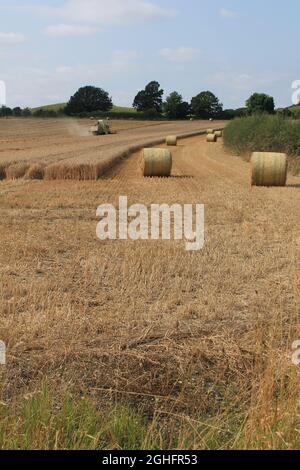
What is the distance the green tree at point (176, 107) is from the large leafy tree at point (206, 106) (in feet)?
4.98

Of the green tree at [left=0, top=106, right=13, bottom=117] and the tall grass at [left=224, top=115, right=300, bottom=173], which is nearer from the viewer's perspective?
the tall grass at [left=224, top=115, right=300, bottom=173]

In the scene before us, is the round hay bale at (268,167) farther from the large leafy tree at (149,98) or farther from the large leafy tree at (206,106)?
the large leafy tree at (149,98)

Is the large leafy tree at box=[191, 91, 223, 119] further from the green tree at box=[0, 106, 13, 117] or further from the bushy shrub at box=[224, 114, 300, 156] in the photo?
the bushy shrub at box=[224, 114, 300, 156]

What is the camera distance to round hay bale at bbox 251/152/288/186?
1875 centimetres

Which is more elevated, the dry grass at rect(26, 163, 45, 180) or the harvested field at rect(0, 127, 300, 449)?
the harvested field at rect(0, 127, 300, 449)

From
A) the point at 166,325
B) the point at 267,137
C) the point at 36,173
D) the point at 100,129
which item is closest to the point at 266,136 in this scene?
the point at 267,137

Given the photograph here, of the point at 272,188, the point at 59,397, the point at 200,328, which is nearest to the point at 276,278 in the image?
the point at 200,328

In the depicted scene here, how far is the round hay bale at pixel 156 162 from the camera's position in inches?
847

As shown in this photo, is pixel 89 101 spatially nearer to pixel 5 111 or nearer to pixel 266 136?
pixel 5 111

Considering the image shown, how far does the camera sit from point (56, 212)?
1308cm

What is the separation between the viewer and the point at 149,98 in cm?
12081

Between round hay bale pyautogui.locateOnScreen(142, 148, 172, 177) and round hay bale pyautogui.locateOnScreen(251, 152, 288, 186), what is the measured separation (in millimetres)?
3568

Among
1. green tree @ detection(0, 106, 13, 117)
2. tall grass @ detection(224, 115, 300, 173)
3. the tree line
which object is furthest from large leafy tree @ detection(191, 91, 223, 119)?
tall grass @ detection(224, 115, 300, 173)
